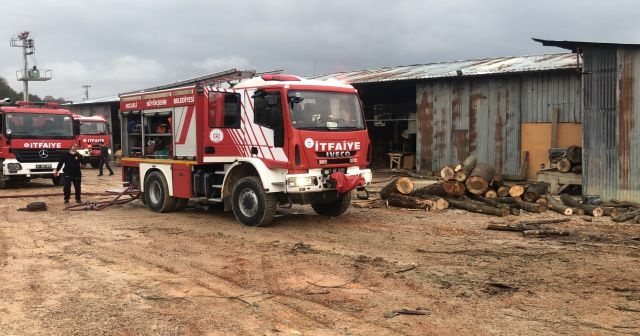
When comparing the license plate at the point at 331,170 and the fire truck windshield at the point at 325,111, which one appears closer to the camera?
the fire truck windshield at the point at 325,111

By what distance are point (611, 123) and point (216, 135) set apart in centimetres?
914

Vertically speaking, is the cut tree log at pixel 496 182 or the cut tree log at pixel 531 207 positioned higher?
the cut tree log at pixel 496 182

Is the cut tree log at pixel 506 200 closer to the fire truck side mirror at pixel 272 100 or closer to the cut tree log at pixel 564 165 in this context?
the cut tree log at pixel 564 165

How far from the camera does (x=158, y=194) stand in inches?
496

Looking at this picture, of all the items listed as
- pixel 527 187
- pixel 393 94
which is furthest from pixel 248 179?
pixel 393 94

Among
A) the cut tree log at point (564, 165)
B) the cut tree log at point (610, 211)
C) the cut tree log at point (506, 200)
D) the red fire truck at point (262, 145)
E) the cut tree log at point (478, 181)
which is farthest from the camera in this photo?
the cut tree log at point (564, 165)

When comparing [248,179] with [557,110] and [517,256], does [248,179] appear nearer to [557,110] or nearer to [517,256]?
[517,256]

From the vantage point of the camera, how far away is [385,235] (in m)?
9.56

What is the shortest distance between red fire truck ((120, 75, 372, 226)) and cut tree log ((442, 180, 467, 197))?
10.2 feet

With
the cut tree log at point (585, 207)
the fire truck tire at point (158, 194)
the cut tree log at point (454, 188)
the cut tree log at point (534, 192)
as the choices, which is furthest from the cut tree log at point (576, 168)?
the fire truck tire at point (158, 194)

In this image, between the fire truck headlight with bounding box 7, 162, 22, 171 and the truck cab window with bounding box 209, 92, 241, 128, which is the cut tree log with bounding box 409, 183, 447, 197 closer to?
the truck cab window with bounding box 209, 92, 241, 128

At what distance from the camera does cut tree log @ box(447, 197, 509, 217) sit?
1177cm

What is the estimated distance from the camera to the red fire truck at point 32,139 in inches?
690

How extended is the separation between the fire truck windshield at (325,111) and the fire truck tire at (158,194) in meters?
4.11
